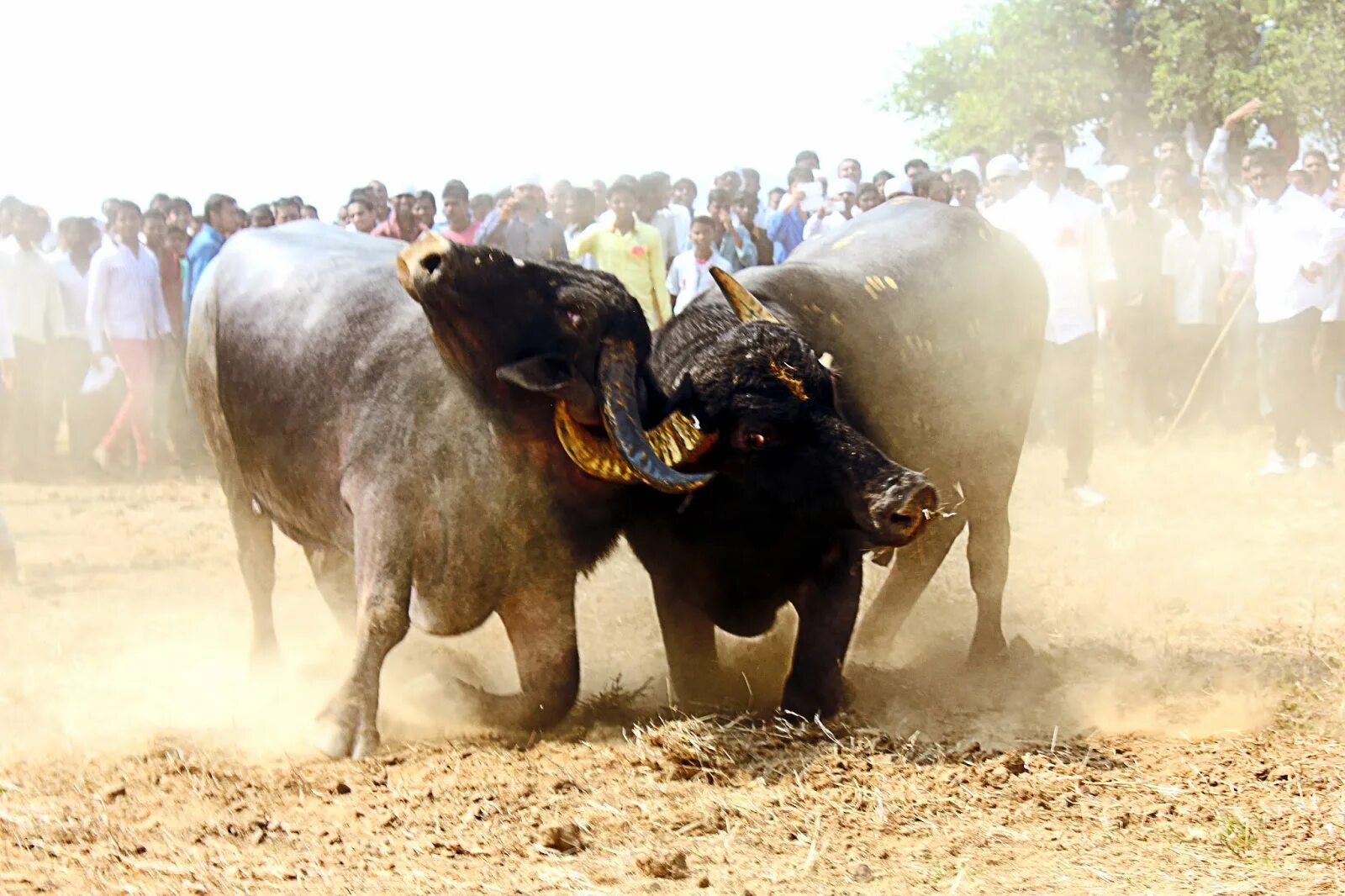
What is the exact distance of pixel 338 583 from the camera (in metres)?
6.38

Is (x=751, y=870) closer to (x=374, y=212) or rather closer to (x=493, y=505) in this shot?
(x=493, y=505)

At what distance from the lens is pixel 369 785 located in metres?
4.26

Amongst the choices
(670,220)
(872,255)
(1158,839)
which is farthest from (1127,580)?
(670,220)

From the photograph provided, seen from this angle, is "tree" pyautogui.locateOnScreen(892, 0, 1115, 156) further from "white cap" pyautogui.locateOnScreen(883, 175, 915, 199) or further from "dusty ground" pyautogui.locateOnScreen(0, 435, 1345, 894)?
"dusty ground" pyautogui.locateOnScreen(0, 435, 1345, 894)

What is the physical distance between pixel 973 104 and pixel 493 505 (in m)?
18.2

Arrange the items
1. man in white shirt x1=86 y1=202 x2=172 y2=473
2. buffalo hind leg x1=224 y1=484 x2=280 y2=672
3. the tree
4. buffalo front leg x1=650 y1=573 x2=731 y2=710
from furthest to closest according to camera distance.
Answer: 1. the tree
2. man in white shirt x1=86 y1=202 x2=172 y2=473
3. buffalo hind leg x1=224 y1=484 x2=280 y2=672
4. buffalo front leg x1=650 y1=573 x2=731 y2=710

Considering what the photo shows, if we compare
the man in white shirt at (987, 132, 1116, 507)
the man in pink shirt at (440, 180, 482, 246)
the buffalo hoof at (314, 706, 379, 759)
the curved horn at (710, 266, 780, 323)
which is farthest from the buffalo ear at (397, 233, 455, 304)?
the man in white shirt at (987, 132, 1116, 507)

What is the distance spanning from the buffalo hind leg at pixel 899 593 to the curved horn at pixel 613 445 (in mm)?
2238

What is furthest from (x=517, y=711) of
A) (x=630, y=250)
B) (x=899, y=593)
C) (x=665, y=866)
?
A: (x=630, y=250)

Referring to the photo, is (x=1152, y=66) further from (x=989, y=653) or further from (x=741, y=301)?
(x=741, y=301)

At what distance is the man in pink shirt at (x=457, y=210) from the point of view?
10.6m

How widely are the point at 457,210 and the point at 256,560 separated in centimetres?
487

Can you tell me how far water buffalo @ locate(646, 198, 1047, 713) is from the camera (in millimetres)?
4988

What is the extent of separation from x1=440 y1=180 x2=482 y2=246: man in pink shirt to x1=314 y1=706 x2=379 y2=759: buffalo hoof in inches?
248
